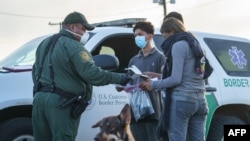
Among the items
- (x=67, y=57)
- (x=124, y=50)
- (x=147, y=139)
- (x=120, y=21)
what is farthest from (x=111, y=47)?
(x=67, y=57)

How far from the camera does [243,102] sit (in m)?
7.12

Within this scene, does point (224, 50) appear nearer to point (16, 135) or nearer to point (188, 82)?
point (188, 82)

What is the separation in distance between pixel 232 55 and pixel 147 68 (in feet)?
7.39

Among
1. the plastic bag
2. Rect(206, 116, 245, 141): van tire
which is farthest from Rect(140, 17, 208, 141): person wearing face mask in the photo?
Rect(206, 116, 245, 141): van tire

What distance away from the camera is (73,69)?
4.68 metres

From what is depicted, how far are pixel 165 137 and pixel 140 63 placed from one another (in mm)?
886

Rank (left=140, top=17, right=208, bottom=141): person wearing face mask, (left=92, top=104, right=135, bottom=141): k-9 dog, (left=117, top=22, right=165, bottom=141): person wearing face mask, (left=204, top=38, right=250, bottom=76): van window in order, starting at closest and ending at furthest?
1. (left=92, top=104, right=135, bottom=141): k-9 dog
2. (left=140, top=17, right=208, bottom=141): person wearing face mask
3. (left=117, top=22, right=165, bottom=141): person wearing face mask
4. (left=204, top=38, right=250, bottom=76): van window

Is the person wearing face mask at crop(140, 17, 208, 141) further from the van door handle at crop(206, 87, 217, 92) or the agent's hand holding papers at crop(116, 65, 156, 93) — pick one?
the van door handle at crop(206, 87, 217, 92)

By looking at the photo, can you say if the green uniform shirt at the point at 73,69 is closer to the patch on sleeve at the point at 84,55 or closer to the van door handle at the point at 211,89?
the patch on sleeve at the point at 84,55

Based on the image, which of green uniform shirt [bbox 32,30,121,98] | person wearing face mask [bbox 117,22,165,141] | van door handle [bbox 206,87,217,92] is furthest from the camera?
van door handle [bbox 206,87,217,92]

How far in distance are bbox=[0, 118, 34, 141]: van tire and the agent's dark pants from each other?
0.87m

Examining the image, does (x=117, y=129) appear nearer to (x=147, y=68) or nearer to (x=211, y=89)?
(x=147, y=68)

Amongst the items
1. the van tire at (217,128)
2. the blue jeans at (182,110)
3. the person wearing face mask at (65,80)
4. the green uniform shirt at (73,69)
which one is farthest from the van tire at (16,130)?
the van tire at (217,128)

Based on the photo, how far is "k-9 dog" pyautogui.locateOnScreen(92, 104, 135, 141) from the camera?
477 cm
